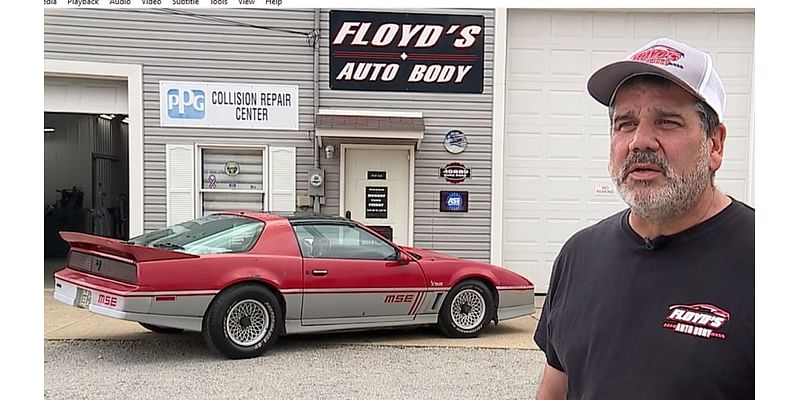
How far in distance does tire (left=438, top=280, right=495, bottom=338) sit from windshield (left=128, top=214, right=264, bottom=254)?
6.24 feet

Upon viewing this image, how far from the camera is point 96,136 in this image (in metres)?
8.07

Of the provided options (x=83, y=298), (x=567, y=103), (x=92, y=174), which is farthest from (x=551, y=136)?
(x=92, y=174)

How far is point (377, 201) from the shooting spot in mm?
7863

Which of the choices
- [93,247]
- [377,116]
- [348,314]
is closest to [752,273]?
[348,314]

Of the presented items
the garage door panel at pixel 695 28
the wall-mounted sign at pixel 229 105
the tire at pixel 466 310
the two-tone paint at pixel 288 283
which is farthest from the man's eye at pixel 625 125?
the wall-mounted sign at pixel 229 105

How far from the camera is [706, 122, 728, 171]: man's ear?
1.42 metres

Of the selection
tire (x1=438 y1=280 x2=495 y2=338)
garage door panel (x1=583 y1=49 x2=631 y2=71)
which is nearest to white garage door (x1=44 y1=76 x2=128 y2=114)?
tire (x1=438 y1=280 x2=495 y2=338)

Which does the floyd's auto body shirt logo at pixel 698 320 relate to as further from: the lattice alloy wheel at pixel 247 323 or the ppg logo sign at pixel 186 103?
the ppg logo sign at pixel 186 103

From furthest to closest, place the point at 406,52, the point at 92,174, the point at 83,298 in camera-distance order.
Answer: the point at 92,174 → the point at 406,52 → the point at 83,298

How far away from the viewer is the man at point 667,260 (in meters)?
1.28

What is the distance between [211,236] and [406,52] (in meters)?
3.47

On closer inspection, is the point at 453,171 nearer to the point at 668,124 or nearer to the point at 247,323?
the point at 247,323

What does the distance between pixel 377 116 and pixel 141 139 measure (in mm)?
2867
